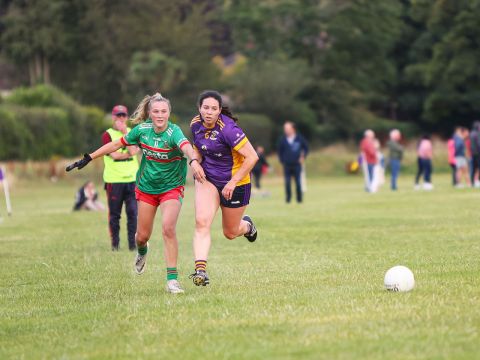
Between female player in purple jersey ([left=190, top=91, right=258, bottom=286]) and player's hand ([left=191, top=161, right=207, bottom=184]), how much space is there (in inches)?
2.1

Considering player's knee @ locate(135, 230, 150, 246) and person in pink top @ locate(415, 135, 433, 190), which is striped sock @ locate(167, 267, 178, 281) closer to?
player's knee @ locate(135, 230, 150, 246)

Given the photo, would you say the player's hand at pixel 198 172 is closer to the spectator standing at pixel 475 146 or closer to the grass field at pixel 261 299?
the grass field at pixel 261 299

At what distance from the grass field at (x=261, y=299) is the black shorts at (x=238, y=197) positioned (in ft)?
2.76

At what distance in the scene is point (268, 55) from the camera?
73000mm

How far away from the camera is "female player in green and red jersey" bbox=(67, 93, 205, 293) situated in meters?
10.3

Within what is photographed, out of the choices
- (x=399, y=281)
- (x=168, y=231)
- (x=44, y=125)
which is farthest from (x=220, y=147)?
(x=44, y=125)

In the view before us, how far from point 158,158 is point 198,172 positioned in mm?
567

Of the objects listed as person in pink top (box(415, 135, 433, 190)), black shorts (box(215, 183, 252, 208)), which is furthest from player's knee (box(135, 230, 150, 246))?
person in pink top (box(415, 135, 433, 190))

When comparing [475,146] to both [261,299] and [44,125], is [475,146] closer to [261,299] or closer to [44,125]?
[261,299]

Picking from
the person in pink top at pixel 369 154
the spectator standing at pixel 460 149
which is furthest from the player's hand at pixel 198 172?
the spectator standing at pixel 460 149

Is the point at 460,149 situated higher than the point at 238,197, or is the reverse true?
the point at 460,149

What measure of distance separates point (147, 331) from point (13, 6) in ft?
218

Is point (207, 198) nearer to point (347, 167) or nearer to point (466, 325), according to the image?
point (466, 325)

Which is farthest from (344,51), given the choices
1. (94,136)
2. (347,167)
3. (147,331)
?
(147,331)
